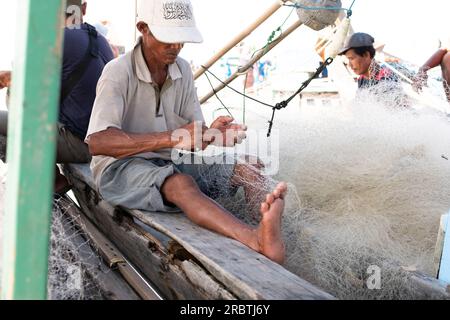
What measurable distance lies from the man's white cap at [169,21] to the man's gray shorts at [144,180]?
2.46 ft

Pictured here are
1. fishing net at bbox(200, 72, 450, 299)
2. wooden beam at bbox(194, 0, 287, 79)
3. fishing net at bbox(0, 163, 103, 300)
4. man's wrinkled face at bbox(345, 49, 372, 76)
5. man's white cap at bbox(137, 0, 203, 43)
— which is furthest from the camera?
man's wrinkled face at bbox(345, 49, 372, 76)

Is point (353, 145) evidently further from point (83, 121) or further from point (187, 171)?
point (83, 121)

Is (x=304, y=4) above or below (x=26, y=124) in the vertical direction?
above

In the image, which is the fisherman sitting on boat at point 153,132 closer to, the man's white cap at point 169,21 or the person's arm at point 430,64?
the man's white cap at point 169,21

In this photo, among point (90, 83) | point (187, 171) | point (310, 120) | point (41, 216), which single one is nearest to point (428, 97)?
point (310, 120)

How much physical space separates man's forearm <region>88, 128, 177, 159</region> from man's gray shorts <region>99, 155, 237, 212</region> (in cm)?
13

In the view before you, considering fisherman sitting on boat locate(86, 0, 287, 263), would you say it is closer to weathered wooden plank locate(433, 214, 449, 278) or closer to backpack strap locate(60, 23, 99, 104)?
weathered wooden plank locate(433, 214, 449, 278)

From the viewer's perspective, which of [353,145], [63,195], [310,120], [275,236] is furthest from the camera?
[310,120]

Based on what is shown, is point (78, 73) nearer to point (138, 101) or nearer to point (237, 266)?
point (138, 101)

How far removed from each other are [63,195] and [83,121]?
63 cm

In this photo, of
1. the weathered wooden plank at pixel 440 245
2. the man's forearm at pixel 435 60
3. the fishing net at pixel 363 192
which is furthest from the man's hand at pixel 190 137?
the man's forearm at pixel 435 60

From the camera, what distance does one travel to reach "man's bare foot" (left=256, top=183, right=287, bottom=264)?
88.2 inches

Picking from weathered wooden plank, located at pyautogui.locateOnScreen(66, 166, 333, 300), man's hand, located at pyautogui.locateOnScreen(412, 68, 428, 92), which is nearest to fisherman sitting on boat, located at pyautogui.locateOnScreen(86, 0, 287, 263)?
weathered wooden plank, located at pyautogui.locateOnScreen(66, 166, 333, 300)

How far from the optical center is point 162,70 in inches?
124
